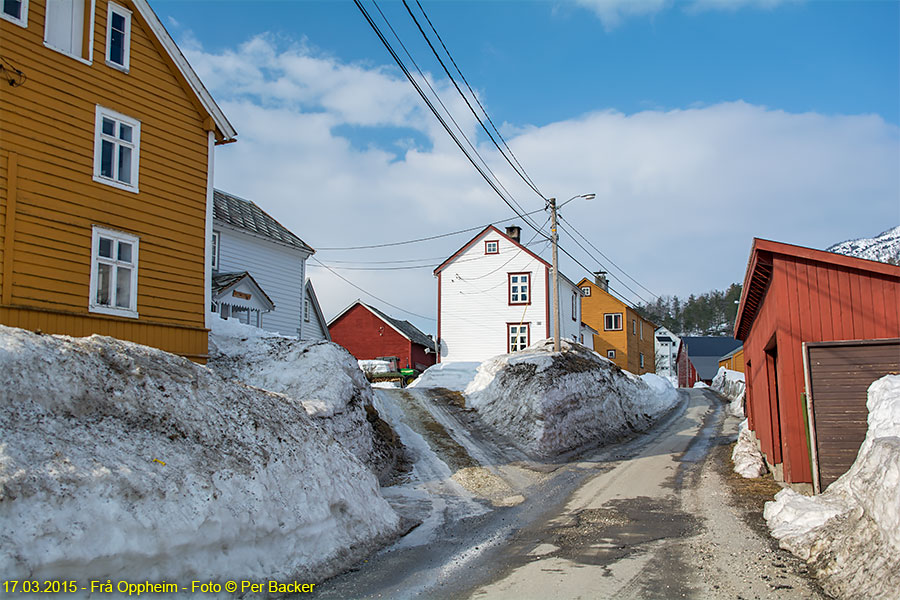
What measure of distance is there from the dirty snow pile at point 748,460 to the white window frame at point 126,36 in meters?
16.4

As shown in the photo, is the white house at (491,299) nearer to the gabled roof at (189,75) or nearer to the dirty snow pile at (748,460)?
the dirty snow pile at (748,460)

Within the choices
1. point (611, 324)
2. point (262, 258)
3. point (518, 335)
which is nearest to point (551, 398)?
point (262, 258)

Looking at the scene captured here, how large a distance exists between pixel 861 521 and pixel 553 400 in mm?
14414

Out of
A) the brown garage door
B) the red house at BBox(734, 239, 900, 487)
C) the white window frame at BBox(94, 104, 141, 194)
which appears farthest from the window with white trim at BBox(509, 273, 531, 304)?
the brown garage door

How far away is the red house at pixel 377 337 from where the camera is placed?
46188 millimetres

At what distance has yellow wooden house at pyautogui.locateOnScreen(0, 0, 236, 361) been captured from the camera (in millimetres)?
12945

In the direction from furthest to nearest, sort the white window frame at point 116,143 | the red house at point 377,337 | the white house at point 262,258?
1. the red house at point 377,337
2. the white house at point 262,258
3. the white window frame at point 116,143

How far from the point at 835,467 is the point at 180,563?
9.83 meters

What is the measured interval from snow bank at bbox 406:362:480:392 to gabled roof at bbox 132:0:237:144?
13000mm

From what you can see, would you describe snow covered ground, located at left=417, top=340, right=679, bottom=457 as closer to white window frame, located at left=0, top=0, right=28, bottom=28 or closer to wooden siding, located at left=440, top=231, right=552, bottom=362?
wooden siding, located at left=440, top=231, right=552, bottom=362

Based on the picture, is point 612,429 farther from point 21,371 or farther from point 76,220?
point 21,371

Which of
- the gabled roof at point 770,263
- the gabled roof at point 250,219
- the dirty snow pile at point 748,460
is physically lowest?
the dirty snow pile at point 748,460

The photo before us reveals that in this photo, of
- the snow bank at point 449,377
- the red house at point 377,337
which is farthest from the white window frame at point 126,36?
the red house at point 377,337

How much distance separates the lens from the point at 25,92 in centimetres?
1309
